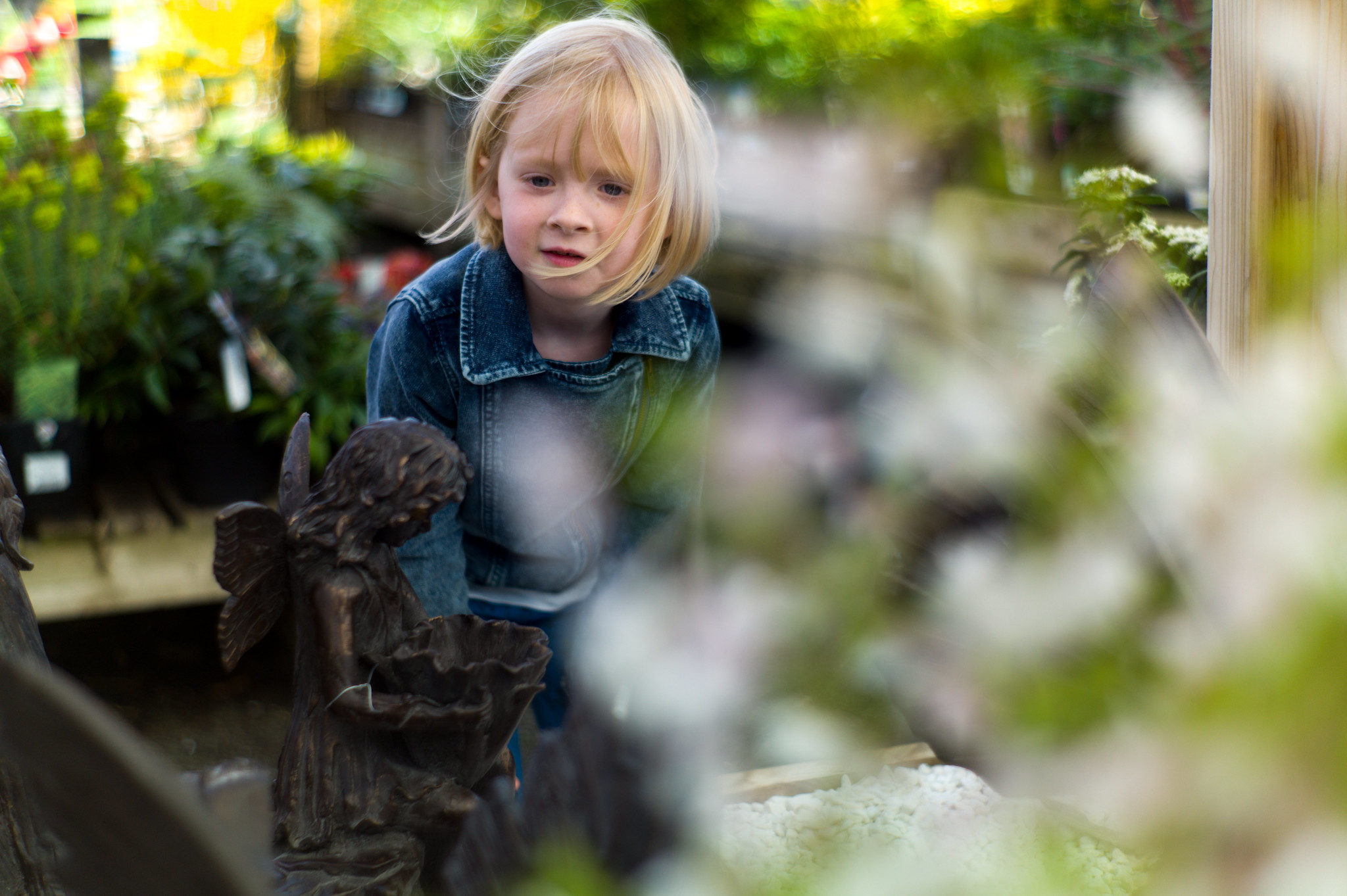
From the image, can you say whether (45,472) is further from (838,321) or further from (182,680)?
(838,321)

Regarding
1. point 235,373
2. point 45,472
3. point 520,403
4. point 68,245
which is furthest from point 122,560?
point 520,403

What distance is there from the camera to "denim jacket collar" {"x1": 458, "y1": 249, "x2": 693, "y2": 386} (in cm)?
128

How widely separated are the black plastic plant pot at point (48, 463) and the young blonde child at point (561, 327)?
1.42 metres

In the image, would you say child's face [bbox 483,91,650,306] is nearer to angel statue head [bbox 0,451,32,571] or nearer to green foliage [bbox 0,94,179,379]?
angel statue head [bbox 0,451,32,571]

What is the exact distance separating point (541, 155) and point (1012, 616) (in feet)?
3.07

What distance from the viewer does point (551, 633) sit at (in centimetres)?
153

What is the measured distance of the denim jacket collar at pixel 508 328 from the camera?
1277 mm

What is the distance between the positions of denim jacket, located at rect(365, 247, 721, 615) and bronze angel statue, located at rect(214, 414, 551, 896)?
1.33ft

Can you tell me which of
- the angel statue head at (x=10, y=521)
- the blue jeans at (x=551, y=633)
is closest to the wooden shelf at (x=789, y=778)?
the blue jeans at (x=551, y=633)

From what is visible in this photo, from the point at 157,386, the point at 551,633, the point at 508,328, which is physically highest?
the point at 508,328

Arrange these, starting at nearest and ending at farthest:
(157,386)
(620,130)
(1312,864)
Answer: (1312,864) → (620,130) → (157,386)

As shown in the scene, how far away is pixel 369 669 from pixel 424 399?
54cm

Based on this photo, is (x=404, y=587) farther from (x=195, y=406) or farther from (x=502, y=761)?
(x=195, y=406)

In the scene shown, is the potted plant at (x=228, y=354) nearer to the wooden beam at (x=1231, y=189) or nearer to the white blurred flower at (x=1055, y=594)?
the wooden beam at (x=1231, y=189)
